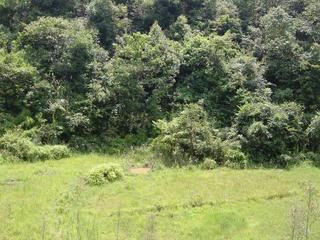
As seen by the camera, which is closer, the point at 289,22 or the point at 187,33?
the point at 289,22

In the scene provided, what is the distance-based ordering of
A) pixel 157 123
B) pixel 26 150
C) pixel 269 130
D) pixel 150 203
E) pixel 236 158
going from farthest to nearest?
1. pixel 157 123
2. pixel 269 130
3. pixel 236 158
4. pixel 26 150
5. pixel 150 203

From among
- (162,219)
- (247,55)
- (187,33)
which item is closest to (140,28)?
(187,33)

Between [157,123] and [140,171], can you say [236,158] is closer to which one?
[157,123]

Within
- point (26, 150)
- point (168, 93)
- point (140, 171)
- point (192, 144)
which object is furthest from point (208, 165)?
point (26, 150)

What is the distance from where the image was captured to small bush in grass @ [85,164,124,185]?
19.7m

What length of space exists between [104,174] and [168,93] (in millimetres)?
8957

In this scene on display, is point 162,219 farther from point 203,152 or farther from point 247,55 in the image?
point 247,55

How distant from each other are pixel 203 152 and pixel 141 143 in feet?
12.2

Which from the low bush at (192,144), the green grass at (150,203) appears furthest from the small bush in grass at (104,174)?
the low bush at (192,144)

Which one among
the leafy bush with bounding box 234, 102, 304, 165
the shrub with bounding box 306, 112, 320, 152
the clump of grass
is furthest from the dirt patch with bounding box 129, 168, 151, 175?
the shrub with bounding box 306, 112, 320, 152

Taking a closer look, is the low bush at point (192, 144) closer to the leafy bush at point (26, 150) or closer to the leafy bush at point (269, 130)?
the leafy bush at point (269, 130)

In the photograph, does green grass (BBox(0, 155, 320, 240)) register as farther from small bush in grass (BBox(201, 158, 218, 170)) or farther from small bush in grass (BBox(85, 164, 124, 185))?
small bush in grass (BBox(201, 158, 218, 170))

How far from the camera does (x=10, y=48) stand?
29.5m

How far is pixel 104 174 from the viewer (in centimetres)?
2019
